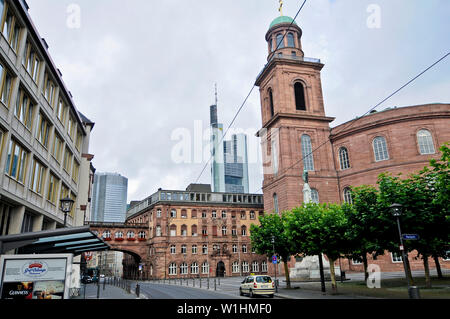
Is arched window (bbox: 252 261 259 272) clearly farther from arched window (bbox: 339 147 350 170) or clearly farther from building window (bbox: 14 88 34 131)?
building window (bbox: 14 88 34 131)

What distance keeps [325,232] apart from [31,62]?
21.4 metres

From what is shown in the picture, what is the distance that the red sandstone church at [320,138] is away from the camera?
45.8 m

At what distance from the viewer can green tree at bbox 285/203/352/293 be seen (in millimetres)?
23344

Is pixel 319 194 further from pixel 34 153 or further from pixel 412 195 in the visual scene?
pixel 34 153

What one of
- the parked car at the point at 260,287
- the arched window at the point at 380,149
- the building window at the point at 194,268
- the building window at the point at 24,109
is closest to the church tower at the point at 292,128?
the arched window at the point at 380,149

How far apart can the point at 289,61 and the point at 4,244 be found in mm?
52392

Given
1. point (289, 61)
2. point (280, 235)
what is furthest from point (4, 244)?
point (289, 61)

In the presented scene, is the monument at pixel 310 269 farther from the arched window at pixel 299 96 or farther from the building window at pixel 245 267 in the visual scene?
the building window at pixel 245 267

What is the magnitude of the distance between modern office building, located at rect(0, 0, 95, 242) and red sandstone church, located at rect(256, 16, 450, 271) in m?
31.3

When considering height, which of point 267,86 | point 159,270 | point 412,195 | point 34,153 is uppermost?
point 267,86

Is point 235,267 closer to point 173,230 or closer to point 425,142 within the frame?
point 173,230

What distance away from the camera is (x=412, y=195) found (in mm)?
18562

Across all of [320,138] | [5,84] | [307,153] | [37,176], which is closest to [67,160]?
[37,176]

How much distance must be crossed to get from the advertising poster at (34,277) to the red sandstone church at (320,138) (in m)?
38.5
